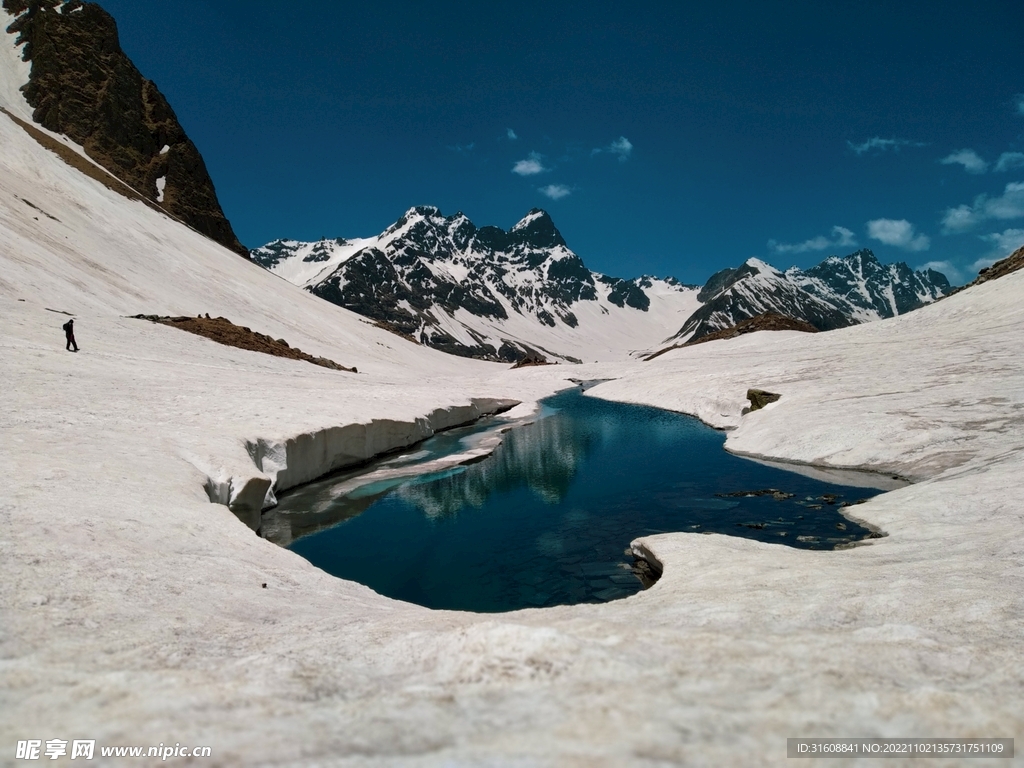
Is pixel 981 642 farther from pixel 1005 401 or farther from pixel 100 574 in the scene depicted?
pixel 1005 401

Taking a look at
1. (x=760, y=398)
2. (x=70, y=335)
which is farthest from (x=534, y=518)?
(x=70, y=335)

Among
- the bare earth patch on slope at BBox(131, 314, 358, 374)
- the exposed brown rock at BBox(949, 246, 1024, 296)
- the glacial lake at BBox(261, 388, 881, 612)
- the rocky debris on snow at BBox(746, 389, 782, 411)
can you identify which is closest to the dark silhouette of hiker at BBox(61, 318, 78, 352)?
the glacial lake at BBox(261, 388, 881, 612)

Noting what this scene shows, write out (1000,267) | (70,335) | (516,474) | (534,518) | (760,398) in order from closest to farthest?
(534,518) → (70,335) → (516,474) → (760,398) → (1000,267)

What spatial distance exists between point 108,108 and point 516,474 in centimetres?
12174

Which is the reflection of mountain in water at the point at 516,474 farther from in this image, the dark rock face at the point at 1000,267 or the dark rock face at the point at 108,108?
the dark rock face at the point at 108,108

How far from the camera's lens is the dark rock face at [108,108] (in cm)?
9944

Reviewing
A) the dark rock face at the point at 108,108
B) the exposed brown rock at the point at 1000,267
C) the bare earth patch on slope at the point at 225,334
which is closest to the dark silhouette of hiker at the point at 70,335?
the bare earth patch on slope at the point at 225,334

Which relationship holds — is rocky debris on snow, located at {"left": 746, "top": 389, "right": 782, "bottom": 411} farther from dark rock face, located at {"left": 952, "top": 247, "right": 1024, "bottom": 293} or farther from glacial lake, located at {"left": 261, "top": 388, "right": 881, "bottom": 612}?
dark rock face, located at {"left": 952, "top": 247, "right": 1024, "bottom": 293}

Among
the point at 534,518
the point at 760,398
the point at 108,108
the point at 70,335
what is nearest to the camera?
the point at 534,518

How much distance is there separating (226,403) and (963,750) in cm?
2529

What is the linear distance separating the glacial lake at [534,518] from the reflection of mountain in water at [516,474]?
10cm

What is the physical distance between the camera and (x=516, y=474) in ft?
92.5

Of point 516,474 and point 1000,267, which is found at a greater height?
point 1000,267

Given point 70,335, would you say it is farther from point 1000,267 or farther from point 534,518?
point 1000,267
